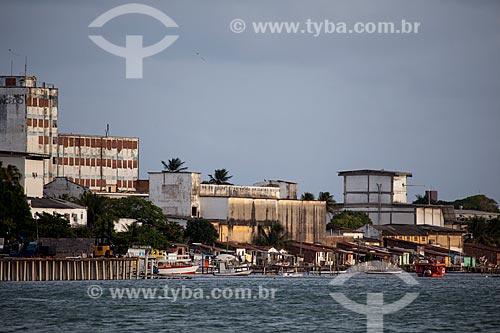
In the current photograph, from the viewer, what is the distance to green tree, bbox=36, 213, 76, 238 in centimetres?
15189

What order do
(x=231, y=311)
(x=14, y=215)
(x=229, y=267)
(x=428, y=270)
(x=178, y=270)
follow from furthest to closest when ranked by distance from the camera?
(x=428, y=270) → (x=229, y=267) → (x=178, y=270) → (x=14, y=215) → (x=231, y=311)

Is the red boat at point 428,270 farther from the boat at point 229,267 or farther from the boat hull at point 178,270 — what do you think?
the boat hull at point 178,270

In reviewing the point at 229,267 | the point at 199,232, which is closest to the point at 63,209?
the point at 229,267

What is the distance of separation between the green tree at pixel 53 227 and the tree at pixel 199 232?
26389 millimetres

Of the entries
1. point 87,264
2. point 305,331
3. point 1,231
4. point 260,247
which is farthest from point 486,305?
point 260,247

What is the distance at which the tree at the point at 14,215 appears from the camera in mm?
147625

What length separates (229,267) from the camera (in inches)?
6526

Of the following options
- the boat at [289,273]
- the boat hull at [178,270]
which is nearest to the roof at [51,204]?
the boat hull at [178,270]

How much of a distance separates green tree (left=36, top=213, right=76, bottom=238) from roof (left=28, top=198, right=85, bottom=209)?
8108mm

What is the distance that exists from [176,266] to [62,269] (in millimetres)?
22428

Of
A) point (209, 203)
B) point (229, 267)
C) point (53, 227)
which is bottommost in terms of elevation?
point (229, 267)

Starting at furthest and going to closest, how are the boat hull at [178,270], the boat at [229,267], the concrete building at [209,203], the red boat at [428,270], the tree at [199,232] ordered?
the concrete building at [209,203] → the red boat at [428,270] → the tree at [199,232] → the boat at [229,267] → the boat hull at [178,270]

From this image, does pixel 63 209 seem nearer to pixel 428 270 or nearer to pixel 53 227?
pixel 53 227

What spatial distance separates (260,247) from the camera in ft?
616
